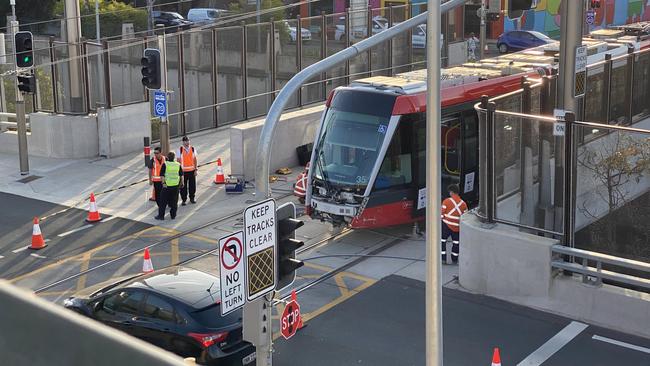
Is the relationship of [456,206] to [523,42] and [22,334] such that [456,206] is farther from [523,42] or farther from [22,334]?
[523,42]

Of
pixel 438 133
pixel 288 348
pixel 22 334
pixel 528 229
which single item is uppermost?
pixel 22 334

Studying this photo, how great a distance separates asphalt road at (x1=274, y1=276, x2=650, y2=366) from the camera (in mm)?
12547

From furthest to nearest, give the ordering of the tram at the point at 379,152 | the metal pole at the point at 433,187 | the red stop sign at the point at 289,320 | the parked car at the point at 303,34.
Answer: the parked car at the point at 303,34, the tram at the point at 379,152, the red stop sign at the point at 289,320, the metal pole at the point at 433,187

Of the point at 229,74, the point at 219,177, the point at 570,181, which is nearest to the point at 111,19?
the point at 229,74

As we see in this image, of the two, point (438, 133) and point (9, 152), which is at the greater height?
point (438, 133)

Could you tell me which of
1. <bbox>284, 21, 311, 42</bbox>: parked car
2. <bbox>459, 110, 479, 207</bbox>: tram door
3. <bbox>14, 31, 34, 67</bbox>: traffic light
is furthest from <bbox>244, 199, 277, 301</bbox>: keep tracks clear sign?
<bbox>284, 21, 311, 42</bbox>: parked car

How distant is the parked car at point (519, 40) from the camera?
47.0 meters

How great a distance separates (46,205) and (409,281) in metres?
9.42

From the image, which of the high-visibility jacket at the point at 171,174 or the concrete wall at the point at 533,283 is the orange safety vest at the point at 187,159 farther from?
the concrete wall at the point at 533,283

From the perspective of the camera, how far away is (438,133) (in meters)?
8.09

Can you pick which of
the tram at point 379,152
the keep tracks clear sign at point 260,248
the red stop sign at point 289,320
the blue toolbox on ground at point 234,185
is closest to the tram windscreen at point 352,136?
the tram at point 379,152

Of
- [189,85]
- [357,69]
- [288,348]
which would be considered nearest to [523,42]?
[357,69]

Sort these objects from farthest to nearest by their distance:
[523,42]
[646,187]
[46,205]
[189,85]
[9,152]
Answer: [523,42], [189,85], [9,152], [46,205], [646,187]

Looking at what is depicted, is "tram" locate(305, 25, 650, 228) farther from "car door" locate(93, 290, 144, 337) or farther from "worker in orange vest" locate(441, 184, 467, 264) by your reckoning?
"car door" locate(93, 290, 144, 337)
